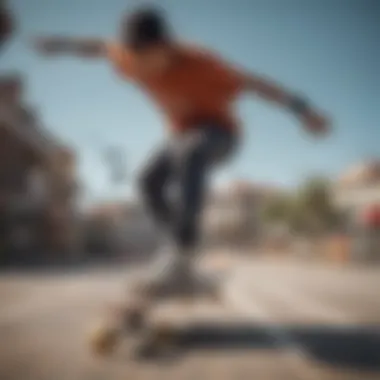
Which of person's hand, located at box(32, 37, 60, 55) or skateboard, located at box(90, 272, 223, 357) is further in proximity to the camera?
person's hand, located at box(32, 37, 60, 55)

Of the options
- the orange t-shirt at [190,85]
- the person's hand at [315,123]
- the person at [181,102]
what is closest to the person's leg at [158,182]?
the person at [181,102]

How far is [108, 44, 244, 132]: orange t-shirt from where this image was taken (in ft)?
5.39

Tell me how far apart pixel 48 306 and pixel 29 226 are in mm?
297

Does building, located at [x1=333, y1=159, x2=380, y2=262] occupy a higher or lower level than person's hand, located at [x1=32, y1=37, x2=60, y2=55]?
lower

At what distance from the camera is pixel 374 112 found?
6.00 ft

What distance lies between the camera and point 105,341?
1.54 metres

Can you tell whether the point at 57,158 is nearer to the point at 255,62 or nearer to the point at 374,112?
the point at 255,62

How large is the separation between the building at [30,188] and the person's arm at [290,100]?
64 cm

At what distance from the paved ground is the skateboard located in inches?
1.5

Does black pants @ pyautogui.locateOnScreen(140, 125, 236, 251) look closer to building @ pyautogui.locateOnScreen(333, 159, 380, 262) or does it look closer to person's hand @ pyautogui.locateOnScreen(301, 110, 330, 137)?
person's hand @ pyautogui.locateOnScreen(301, 110, 330, 137)

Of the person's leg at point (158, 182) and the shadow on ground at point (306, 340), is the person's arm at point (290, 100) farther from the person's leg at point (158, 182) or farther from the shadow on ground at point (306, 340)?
the shadow on ground at point (306, 340)

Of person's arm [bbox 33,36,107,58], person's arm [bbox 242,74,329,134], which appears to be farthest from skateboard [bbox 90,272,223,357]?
person's arm [bbox 33,36,107,58]

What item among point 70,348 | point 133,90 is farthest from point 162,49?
point 70,348

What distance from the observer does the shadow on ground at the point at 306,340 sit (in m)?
1.57
